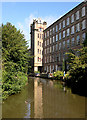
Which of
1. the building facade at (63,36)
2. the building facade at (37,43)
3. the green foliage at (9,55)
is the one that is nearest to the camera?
the green foliage at (9,55)

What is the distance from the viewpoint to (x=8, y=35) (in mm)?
11039

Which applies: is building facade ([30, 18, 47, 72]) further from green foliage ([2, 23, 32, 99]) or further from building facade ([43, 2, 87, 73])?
green foliage ([2, 23, 32, 99])

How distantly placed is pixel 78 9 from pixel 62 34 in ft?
29.8

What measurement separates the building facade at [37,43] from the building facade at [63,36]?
15.3ft

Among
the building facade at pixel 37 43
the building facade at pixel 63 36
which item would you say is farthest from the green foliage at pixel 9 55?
the building facade at pixel 37 43

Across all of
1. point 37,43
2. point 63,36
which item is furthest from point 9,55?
point 37,43

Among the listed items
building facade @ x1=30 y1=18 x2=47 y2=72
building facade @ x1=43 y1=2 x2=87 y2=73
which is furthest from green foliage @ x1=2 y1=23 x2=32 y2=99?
building facade @ x1=30 y1=18 x2=47 y2=72

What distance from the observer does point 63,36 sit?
40.6 meters

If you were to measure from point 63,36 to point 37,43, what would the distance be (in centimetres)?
1833

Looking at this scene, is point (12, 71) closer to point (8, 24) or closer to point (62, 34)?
point (8, 24)

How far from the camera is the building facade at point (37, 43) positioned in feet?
183

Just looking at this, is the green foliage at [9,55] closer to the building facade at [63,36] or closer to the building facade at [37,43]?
the building facade at [63,36]

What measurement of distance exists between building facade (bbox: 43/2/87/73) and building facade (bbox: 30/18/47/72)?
184 inches

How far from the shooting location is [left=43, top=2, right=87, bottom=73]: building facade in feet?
111
